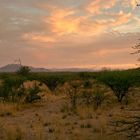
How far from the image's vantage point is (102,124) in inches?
682

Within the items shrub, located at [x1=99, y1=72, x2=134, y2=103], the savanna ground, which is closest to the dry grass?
the savanna ground

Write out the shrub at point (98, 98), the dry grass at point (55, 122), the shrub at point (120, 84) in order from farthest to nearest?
the shrub at point (120, 84) → the shrub at point (98, 98) → the dry grass at point (55, 122)

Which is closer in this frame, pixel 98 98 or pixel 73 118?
pixel 73 118

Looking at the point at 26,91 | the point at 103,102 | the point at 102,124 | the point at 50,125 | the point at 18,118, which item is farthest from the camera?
the point at 26,91

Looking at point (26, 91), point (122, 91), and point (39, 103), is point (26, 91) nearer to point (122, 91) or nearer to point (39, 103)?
point (39, 103)

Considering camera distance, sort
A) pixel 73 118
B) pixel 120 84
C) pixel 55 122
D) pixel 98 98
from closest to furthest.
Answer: pixel 55 122 < pixel 73 118 < pixel 98 98 < pixel 120 84

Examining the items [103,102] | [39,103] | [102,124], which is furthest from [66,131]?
[39,103]

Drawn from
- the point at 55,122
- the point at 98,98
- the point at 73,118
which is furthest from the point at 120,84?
the point at 55,122

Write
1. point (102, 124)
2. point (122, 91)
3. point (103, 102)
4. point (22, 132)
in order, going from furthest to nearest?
point (122, 91), point (103, 102), point (102, 124), point (22, 132)

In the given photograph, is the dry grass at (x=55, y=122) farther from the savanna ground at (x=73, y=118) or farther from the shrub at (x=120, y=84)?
the shrub at (x=120, y=84)

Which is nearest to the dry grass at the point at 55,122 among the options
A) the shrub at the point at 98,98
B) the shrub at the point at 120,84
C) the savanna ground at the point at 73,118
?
the savanna ground at the point at 73,118

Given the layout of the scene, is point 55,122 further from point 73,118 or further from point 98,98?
point 98,98

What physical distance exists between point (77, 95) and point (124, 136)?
13.2m

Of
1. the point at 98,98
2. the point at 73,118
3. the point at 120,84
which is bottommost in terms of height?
the point at 73,118
